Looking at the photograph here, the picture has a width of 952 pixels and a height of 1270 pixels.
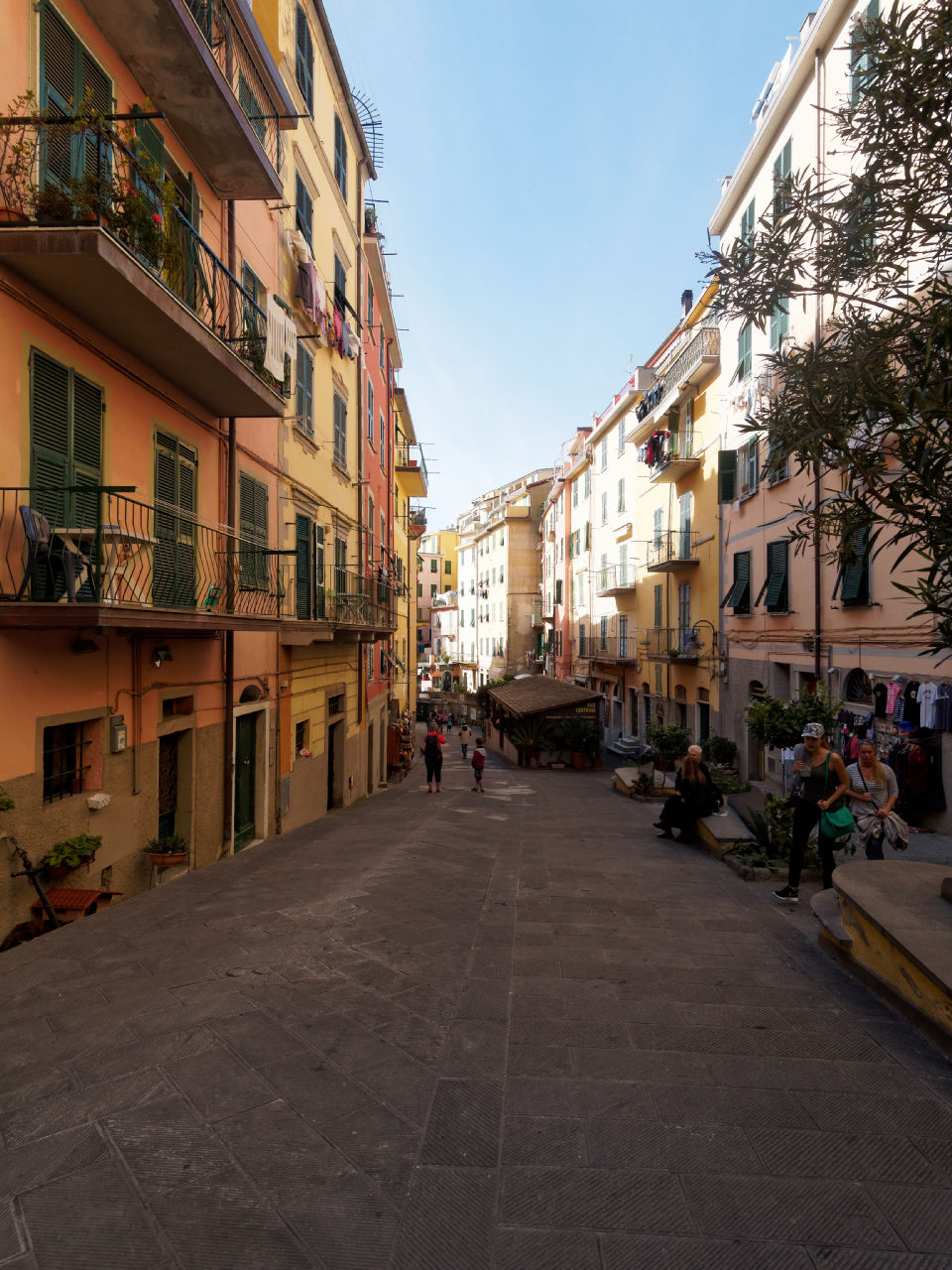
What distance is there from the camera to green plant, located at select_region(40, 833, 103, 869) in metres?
7.00

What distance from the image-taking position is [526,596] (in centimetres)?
6400

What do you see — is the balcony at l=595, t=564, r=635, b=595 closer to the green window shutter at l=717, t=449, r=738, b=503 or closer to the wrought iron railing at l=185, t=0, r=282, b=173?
the green window shutter at l=717, t=449, r=738, b=503

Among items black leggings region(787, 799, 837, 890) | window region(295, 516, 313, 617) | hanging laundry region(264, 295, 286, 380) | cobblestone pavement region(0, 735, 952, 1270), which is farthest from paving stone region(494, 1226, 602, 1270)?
window region(295, 516, 313, 617)

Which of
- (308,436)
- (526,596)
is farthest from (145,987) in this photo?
(526,596)

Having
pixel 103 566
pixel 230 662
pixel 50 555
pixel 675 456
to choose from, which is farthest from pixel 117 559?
pixel 675 456

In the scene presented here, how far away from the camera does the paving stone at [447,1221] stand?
2.79 m

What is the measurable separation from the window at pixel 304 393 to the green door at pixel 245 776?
5.51m

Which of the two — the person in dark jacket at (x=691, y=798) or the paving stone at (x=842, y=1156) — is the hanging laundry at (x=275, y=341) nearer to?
the person in dark jacket at (x=691, y=798)

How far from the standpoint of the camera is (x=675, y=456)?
86.5 feet

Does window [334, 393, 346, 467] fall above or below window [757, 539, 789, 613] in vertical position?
above

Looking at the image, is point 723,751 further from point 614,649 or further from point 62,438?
point 62,438

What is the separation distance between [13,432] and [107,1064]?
4.95 m

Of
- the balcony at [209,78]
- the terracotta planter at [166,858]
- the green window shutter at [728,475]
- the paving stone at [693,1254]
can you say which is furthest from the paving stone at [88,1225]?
the green window shutter at [728,475]

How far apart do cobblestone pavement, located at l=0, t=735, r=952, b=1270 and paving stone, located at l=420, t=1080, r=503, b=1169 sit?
1 cm
